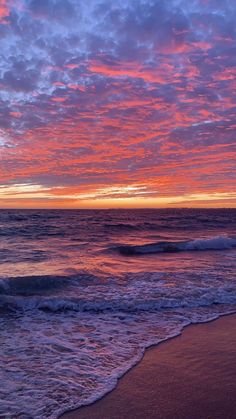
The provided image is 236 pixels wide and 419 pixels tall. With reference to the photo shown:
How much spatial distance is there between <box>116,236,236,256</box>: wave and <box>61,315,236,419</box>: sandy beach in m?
14.0

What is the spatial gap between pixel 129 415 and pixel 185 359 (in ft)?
→ 6.36

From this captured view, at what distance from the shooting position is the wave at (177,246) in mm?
21439

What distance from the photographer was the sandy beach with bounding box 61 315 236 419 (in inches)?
167

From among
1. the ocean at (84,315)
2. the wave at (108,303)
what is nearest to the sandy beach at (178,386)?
the ocean at (84,315)

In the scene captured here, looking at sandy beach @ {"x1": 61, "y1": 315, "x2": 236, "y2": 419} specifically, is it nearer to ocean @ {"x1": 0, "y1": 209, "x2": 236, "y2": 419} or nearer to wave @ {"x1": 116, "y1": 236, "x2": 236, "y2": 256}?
ocean @ {"x1": 0, "y1": 209, "x2": 236, "y2": 419}

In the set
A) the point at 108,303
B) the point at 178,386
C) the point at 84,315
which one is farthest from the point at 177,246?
the point at 178,386

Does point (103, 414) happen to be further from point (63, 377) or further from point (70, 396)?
point (63, 377)

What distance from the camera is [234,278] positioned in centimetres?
1271

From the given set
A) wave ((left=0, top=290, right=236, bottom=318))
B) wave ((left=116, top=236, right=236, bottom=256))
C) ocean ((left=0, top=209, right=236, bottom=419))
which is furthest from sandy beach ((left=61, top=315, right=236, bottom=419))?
wave ((left=116, top=236, right=236, bottom=256))

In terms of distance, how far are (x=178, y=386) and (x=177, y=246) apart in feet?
61.0

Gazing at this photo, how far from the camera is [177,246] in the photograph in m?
23.2

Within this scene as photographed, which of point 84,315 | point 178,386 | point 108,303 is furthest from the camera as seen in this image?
point 108,303

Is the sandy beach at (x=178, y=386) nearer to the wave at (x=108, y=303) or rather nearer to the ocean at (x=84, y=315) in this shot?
the ocean at (x=84, y=315)

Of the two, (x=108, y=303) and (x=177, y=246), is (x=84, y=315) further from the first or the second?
(x=177, y=246)
